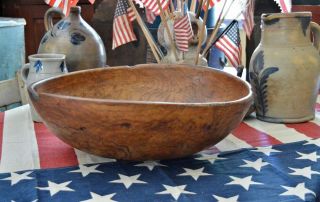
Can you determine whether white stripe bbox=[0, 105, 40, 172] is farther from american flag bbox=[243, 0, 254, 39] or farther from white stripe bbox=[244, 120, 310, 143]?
american flag bbox=[243, 0, 254, 39]

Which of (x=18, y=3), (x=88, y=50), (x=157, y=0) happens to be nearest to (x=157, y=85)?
(x=157, y=0)

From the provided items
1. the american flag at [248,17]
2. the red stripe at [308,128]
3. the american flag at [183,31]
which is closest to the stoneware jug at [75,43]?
the american flag at [183,31]

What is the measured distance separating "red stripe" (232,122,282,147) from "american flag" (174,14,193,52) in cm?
22

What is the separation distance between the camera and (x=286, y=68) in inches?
34.1

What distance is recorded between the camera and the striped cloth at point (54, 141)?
0.69m

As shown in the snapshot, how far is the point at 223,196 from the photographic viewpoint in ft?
1.84

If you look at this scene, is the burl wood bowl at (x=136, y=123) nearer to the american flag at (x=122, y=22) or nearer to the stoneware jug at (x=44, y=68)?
the stoneware jug at (x=44, y=68)

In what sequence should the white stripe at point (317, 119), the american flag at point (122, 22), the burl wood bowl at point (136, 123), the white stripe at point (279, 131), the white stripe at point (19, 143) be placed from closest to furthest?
the burl wood bowl at point (136, 123) → the white stripe at point (19, 143) → the white stripe at point (279, 131) → the white stripe at point (317, 119) → the american flag at point (122, 22)

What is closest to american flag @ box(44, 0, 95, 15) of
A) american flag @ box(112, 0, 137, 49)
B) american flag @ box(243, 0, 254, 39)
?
american flag @ box(112, 0, 137, 49)

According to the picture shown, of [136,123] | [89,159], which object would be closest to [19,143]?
[89,159]

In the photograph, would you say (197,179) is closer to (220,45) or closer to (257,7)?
(220,45)

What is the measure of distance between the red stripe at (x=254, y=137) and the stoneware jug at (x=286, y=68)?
0.07 metres

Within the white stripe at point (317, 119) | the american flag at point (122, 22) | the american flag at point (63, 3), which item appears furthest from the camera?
the american flag at point (122, 22)

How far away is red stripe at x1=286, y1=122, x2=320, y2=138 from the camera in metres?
0.82
